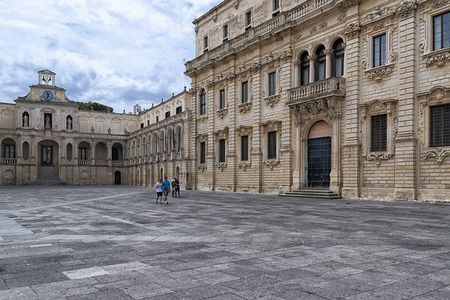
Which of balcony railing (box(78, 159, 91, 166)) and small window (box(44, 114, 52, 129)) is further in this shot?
balcony railing (box(78, 159, 91, 166))

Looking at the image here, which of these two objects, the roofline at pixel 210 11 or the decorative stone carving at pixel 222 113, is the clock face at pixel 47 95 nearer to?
the roofline at pixel 210 11

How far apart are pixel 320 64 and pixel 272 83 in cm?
494

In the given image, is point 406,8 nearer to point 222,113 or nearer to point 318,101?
point 318,101

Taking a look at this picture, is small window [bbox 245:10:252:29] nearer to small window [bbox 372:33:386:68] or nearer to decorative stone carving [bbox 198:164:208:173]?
decorative stone carving [bbox 198:164:208:173]

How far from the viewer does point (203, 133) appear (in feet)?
138

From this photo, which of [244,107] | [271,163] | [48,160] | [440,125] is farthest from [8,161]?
[440,125]

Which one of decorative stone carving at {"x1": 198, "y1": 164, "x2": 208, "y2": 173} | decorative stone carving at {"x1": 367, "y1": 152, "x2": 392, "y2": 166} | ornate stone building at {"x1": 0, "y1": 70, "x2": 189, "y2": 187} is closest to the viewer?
decorative stone carving at {"x1": 367, "y1": 152, "x2": 392, "y2": 166}

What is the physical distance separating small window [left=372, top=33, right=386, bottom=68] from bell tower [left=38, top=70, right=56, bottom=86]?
60.2 m

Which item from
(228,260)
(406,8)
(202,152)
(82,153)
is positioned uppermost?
(406,8)

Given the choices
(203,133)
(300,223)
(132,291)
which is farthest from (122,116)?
(132,291)

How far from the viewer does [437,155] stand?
A: 66.9ft

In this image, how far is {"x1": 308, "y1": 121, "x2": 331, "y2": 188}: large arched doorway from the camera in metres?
27.3

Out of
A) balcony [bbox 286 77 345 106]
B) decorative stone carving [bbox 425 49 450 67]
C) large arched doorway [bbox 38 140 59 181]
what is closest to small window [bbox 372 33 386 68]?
balcony [bbox 286 77 345 106]

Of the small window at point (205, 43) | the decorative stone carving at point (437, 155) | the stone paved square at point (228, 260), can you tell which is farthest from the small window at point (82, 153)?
the stone paved square at point (228, 260)
